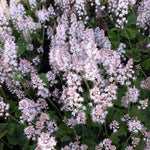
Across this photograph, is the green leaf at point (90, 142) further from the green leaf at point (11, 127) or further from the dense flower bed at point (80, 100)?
the green leaf at point (11, 127)

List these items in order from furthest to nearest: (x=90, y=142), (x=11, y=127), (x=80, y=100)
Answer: (x=11, y=127) → (x=90, y=142) → (x=80, y=100)

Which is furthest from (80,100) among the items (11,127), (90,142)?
(11,127)

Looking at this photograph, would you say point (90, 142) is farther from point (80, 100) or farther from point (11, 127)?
point (11, 127)

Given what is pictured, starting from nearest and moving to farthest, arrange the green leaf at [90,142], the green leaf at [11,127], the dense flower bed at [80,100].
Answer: the dense flower bed at [80,100] < the green leaf at [90,142] < the green leaf at [11,127]

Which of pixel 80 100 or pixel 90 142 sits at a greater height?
pixel 80 100

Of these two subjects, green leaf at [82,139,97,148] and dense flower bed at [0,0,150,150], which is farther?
green leaf at [82,139,97,148]

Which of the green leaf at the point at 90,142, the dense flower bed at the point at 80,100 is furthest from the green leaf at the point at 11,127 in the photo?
the green leaf at the point at 90,142

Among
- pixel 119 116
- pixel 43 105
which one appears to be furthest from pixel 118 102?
pixel 43 105

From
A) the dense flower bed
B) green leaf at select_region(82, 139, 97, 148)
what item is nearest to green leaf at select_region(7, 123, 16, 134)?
the dense flower bed

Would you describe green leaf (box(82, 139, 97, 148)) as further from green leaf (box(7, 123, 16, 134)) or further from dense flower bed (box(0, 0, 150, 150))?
green leaf (box(7, 123, 16, 134))

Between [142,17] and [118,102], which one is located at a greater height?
[142,17]

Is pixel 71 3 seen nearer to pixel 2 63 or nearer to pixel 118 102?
pixel 2 63
